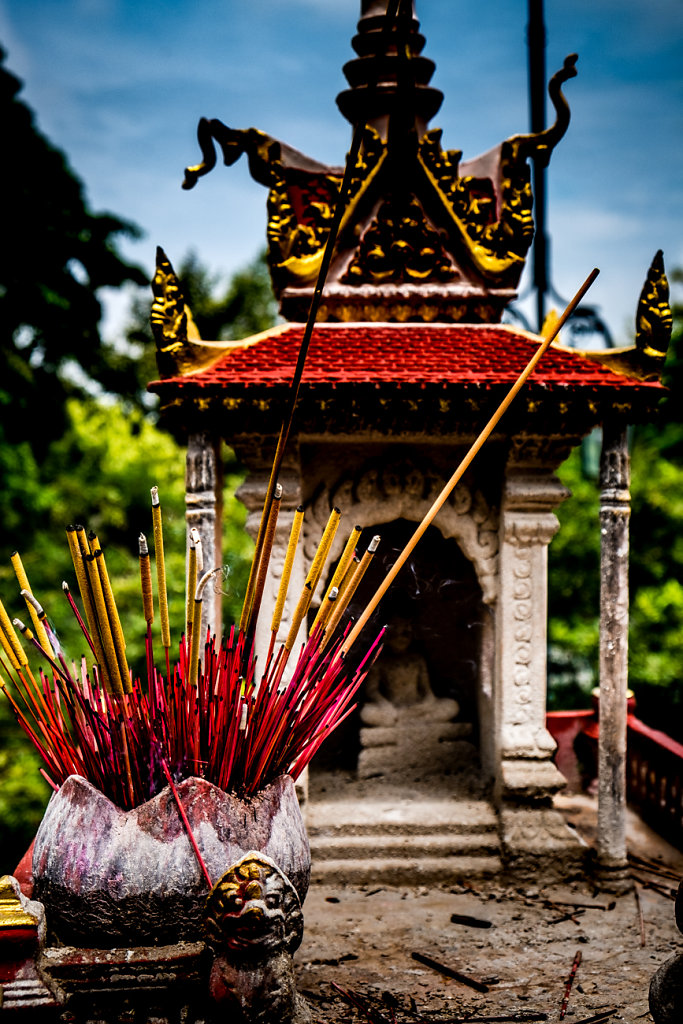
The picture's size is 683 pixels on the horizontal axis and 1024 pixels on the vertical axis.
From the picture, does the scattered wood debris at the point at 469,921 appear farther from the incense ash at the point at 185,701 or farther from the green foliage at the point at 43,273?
the green foliage at the point at 43,273

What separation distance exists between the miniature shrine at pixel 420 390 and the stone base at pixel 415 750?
16 cm

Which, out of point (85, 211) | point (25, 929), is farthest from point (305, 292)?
point (85, 211)

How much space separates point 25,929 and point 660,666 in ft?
24.5

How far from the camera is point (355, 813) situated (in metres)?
5.46

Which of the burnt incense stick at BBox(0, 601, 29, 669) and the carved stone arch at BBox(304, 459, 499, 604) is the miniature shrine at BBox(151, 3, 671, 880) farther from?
the burnt incense stick at BBox(0, 601, 29, 669)

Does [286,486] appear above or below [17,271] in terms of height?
below

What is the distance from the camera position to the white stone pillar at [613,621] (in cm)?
514

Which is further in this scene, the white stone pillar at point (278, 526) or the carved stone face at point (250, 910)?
the white stone pillar at point (278, 526)

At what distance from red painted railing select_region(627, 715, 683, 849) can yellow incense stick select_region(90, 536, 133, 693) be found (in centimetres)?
403

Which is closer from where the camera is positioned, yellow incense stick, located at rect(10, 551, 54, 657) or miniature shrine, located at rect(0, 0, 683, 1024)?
yellow incense stick, located at rect(10, 551, 54, 657)

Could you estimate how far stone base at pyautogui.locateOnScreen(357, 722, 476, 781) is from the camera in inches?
239

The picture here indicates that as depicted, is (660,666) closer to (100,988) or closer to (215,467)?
(215,467)

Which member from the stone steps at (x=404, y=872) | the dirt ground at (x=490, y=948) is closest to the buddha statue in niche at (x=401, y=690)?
the stone steps at (x=404, y=872)

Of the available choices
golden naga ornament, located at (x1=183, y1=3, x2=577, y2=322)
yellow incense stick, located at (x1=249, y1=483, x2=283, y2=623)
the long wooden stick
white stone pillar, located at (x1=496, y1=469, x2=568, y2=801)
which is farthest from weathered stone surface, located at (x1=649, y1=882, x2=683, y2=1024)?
golden naga ornament, located at (x1=183, y1=3, x2=577, y2=322)
